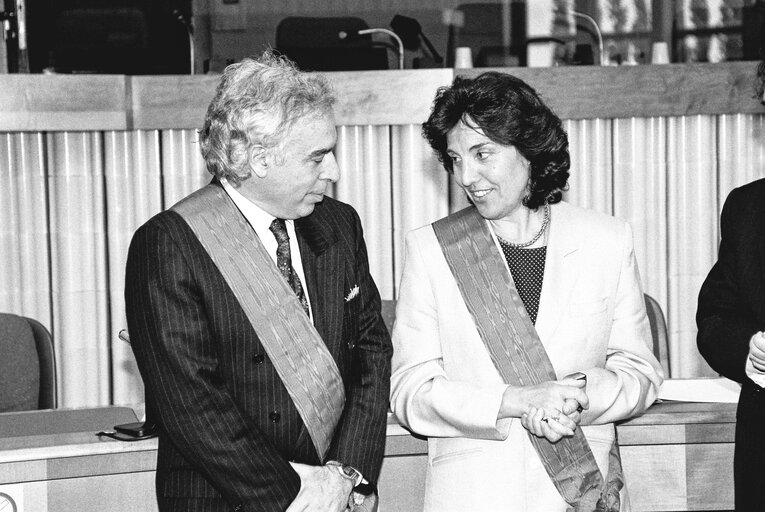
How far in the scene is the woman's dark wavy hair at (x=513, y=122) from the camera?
234 cm

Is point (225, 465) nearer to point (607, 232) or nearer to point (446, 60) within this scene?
point (607, 232)

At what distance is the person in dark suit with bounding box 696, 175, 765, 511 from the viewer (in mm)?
2197

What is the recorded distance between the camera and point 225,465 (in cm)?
200

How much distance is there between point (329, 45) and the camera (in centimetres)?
500

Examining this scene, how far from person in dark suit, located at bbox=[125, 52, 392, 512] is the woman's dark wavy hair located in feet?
1.12

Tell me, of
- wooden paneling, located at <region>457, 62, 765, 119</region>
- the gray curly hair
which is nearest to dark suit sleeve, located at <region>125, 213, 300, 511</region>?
the gray curly hair

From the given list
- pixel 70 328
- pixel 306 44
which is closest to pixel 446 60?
pixel 306 44

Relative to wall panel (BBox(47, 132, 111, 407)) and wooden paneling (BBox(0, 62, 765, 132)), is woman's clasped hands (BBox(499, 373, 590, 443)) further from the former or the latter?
wall panel (BBox(47, 132, 111, 407))

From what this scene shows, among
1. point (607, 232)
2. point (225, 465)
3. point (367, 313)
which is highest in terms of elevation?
point (607, 232)

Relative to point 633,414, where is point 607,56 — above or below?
above

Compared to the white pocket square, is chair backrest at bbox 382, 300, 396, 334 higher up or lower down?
lower down

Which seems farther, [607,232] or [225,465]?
[607,232]

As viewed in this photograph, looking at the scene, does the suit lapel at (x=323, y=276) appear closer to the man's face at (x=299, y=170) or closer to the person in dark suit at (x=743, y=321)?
the man's face at (x=299, y=170)

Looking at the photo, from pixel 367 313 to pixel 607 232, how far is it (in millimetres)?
565
